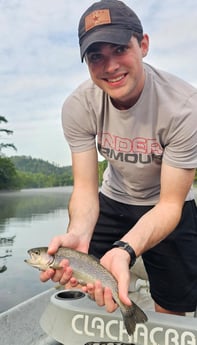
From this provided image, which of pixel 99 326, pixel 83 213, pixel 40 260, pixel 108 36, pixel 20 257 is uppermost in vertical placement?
pixel 108 36

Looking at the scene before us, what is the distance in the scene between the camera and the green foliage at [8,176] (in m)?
37.1

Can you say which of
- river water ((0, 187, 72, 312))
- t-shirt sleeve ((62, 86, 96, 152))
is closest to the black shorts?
t-shirt sleeve ((62, 86, 96, 152))

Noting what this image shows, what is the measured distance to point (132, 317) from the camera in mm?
2016

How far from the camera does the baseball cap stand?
2270mm

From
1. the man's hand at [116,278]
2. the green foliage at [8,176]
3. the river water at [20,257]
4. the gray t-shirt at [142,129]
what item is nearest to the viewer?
the man's hand at [116,278]

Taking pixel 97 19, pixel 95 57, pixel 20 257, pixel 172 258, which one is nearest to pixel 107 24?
pixel 97 19

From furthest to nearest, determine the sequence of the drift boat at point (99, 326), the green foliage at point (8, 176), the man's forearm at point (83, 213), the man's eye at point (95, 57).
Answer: the green foliage at point (8, 176) → the man's forearm at point (83, 213) → the man's eye at point (95, 57) → the drift boat at point (99, 326)

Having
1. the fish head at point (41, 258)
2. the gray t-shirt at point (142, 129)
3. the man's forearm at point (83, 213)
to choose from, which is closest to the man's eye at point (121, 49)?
the gray t-shirt at point (142, 129)

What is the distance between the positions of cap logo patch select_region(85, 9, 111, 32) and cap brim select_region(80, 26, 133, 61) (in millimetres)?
38

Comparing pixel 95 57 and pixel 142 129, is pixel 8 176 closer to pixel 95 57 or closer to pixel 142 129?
pixel 142 129

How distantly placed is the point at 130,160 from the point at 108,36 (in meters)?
0.77

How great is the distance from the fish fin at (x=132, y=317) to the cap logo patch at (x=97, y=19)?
137cm

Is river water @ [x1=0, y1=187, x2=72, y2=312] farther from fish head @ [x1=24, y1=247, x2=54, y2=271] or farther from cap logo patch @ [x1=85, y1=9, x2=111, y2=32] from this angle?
cap logo patch @ [x1=85, y1=9, x2=111, y2=32]

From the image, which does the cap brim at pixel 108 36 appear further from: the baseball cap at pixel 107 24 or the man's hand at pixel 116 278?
the man's hand at pixel 116 278
